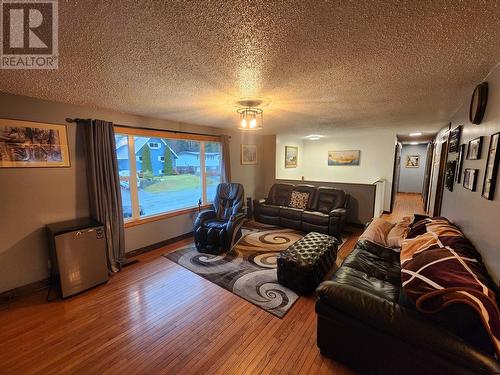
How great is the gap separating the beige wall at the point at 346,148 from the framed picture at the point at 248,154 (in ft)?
3.38

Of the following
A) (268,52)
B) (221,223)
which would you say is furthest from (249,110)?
(221,223)

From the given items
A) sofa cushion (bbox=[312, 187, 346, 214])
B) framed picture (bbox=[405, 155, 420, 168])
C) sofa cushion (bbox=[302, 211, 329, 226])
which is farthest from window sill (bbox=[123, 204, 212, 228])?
framed picture (bbox=[405, 155, 420, 168])

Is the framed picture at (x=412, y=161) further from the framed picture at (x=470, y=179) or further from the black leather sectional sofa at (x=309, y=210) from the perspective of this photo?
the framed picture at (x=470, y=179)

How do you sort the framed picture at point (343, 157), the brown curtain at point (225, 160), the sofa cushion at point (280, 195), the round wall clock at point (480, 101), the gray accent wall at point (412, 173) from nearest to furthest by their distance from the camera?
the round wall clock at point (480, 101), the brown curtain at point (225, 160), the sofa cushion at point (280, 195), the framed picture at point (343, 157), the gray accent wall at point (412, 173)

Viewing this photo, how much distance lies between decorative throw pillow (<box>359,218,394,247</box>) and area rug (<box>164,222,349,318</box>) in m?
1.21

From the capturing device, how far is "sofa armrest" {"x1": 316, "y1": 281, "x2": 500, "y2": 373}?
108cm

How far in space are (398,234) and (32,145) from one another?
439 centimetres

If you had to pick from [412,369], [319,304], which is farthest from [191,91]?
[412,369]

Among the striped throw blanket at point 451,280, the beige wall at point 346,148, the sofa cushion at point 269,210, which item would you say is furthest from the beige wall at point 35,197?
the beige wall at point 346,148

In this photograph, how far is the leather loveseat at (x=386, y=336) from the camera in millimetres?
1101

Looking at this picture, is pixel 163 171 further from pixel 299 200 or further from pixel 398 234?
pixel 398 234

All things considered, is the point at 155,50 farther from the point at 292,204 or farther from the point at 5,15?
the point at 292,204

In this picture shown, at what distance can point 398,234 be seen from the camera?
8.64 ft

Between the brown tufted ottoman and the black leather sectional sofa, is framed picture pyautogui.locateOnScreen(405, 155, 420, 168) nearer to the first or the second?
the black leather sectional sofa
